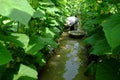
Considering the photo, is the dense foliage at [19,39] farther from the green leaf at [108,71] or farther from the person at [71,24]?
the person at [71,24]

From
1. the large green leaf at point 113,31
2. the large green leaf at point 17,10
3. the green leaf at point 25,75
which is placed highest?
the large green leaf at point 17,10

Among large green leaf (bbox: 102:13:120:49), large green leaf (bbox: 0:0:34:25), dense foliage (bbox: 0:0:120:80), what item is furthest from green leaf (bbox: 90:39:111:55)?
large green leaf (bbox: 0:0:34:25)

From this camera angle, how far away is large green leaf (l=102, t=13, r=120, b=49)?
1.54 meters

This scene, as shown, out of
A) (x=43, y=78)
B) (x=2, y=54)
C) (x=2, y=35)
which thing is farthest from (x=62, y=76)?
(x=2, y=54)

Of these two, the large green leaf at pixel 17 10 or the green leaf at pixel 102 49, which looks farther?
the green leaf at pixel 102 49

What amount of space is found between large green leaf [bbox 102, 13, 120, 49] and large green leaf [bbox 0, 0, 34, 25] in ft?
1.74

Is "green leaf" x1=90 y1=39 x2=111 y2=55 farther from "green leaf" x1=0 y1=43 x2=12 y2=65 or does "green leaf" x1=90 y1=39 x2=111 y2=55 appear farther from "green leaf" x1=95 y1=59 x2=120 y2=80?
"green leaf" x1=0 y1=43 x2=12 y2=65

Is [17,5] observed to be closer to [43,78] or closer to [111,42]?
[111,42]

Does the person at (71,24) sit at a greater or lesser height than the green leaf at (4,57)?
lesser

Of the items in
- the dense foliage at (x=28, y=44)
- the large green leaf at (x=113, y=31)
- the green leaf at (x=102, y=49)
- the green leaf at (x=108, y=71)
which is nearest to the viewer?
the dense foliage at (x=28, y=44)

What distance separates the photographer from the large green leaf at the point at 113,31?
154 centimetres

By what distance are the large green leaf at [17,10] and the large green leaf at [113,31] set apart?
53cm

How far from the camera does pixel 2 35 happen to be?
86.6 inches

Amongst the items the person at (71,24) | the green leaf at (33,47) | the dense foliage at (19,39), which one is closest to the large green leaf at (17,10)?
the dense foliage at (19,39)
